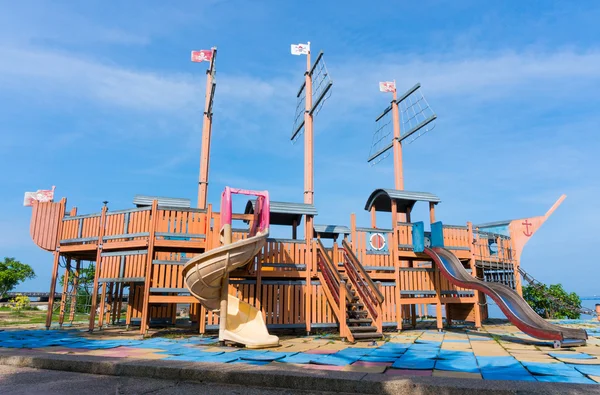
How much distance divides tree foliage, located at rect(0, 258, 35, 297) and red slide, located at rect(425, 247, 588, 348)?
148ft

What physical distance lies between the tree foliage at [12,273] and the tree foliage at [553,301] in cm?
4698

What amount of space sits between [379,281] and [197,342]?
6392 millimetres

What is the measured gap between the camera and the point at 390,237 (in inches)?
547

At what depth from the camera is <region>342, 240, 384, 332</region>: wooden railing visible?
1038 cm

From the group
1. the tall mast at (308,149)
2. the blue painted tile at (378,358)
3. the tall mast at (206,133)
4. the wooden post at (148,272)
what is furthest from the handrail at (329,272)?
the tall mast at (206,133)

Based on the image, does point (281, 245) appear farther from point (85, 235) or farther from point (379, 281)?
point (85, 235)

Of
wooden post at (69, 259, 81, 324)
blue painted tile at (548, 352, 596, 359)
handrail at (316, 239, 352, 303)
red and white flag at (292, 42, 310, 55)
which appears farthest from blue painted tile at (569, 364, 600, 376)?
red and white flag at (292, 42, 310, 55)

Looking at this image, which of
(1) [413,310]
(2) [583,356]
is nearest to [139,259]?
(1) [413,310]

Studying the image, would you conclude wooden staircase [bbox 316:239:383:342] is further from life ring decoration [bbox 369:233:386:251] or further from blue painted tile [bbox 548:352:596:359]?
blue painted tile [bbox 548:352:596:359]

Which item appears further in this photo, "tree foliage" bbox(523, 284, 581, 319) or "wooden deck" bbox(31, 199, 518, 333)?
"tree foliage" bbox(523, 284, 581, 319)

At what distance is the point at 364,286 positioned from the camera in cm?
1105

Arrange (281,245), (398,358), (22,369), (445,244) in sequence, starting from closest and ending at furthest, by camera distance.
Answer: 1. (22,369)
2. (398,358)
3. (281,245)
4. (445,244)

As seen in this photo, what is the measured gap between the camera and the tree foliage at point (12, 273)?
42.0 meters

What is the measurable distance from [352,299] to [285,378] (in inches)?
235
